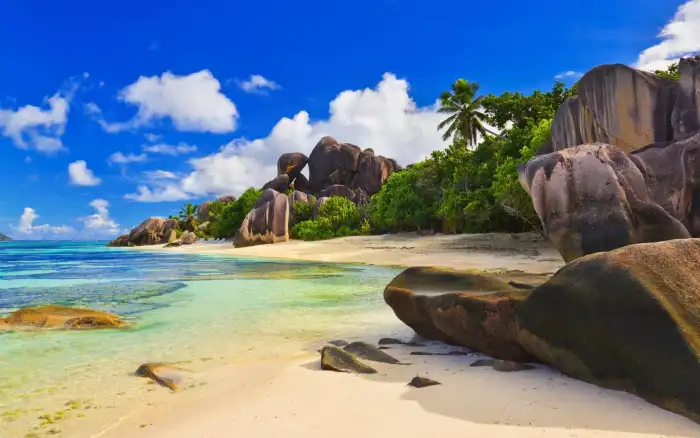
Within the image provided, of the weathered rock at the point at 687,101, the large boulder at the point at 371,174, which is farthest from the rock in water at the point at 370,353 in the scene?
the large boulder at the point at 371,174

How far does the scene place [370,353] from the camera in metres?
5.08

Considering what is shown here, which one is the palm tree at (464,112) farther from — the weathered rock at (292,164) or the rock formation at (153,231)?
the rock formation at (153,231)

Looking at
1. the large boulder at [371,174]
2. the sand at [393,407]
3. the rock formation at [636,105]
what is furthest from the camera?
the large boulder at [371,174]

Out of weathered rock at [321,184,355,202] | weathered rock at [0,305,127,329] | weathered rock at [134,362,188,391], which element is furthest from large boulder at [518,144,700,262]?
weathered rock at [321,184,355,202]

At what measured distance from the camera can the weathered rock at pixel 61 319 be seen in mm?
7254

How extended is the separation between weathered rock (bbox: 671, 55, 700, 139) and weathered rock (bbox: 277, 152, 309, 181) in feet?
180

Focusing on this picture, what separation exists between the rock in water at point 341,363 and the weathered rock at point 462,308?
3.92 feet

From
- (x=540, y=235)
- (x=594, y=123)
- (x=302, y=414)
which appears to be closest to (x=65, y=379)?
(x=302, y=414)

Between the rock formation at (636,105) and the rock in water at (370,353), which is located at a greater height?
the rock formation at (636,105)

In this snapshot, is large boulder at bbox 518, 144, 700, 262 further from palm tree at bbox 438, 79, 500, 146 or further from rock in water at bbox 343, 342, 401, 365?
palm tree at bbox 438, 79, 500, 146

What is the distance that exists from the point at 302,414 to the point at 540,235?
70.9 ft

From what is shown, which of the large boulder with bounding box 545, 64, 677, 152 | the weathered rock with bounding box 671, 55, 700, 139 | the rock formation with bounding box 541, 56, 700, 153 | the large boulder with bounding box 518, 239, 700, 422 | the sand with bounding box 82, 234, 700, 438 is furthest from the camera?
the large boulder with bounding box 545, 64, 677, 152

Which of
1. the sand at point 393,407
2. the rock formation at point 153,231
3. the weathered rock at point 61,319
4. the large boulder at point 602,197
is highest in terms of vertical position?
the rock formation at point 153,231

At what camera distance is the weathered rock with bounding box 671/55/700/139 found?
11.9m
